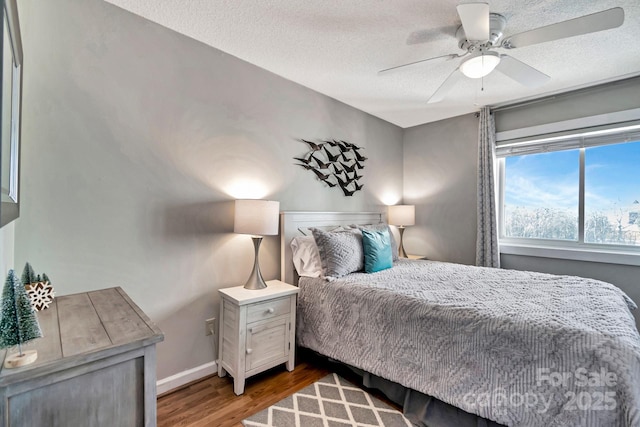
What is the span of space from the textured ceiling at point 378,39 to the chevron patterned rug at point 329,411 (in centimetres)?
244

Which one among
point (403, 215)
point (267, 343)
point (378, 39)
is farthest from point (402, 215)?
point (267, 343)

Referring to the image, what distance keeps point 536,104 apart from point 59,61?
4.11 meters

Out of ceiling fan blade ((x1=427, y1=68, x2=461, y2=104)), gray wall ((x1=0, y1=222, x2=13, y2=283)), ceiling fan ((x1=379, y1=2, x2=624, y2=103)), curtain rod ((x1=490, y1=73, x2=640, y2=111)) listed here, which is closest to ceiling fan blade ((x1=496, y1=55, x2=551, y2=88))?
ceiling fan ((x1=379, y1=2, x2=624, y2=103))

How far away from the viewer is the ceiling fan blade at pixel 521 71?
195 cm

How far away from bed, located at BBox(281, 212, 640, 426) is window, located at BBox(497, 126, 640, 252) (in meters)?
1.02

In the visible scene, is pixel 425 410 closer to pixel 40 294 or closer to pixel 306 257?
pixel 306 257

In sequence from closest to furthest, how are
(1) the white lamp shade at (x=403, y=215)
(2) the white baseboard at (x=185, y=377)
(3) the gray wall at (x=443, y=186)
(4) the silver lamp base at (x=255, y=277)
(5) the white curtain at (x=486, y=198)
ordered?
(2) the white baseboard at (x=185, y=377)
(4) the silver lamp base at (x=255, y=277)
(5) the white curtain at (x=486, y=198)
(3) the gray wall at (x=443, y=186)
(1) the white lamp shade at (x=403, y=215)

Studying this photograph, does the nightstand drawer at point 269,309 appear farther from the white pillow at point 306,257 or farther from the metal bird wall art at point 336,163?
the metal bird wall art at point 336,163

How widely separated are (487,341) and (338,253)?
123cm

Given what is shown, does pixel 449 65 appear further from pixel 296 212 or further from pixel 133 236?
pixel 133 236

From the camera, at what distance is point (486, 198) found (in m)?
3.38

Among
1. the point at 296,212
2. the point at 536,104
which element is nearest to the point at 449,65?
the point at 536,104

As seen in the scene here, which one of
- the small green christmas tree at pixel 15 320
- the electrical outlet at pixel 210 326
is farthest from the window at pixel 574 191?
the small green christmas tree at pixel 15 320

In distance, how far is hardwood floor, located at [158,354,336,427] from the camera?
5.91ft
